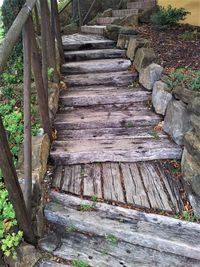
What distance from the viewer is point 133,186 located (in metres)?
2.66

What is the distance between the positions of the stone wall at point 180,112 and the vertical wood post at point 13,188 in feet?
4.30

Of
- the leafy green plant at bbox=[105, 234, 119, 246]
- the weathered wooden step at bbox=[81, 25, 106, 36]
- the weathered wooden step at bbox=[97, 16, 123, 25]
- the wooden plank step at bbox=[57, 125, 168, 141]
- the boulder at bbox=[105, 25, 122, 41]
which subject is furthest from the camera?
the weathered wooden step at bbox=[97, 16, 123, 25]

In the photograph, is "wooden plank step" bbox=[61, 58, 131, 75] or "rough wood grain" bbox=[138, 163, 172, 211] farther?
"wooden plank step" bbox=[61, 58, 131, 75]

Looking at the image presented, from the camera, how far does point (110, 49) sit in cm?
487

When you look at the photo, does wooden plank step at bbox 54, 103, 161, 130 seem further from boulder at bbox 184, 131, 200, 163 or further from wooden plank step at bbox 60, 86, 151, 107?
boulder at bbox 184, 131, 200, 163

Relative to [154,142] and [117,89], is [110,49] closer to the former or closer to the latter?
[117,89]

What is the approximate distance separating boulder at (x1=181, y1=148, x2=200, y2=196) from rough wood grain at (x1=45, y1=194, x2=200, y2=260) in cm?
33

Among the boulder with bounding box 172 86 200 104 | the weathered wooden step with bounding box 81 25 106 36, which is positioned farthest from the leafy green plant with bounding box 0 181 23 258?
the weathered wooden step with bounding box 81 25 106 36

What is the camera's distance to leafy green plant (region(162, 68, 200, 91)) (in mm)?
2938

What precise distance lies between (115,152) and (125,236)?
920mm

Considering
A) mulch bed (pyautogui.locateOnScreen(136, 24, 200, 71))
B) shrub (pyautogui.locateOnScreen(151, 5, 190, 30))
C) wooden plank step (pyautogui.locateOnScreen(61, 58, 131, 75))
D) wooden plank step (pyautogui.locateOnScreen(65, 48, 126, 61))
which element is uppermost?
shrub (pyautogui.locateOnScreen(151, 5, 190, 30))

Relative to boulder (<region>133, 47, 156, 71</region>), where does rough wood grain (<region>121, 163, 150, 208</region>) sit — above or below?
below

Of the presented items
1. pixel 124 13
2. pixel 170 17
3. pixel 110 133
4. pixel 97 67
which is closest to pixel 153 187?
pixel 110 133

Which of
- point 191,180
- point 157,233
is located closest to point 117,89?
point 191,180
